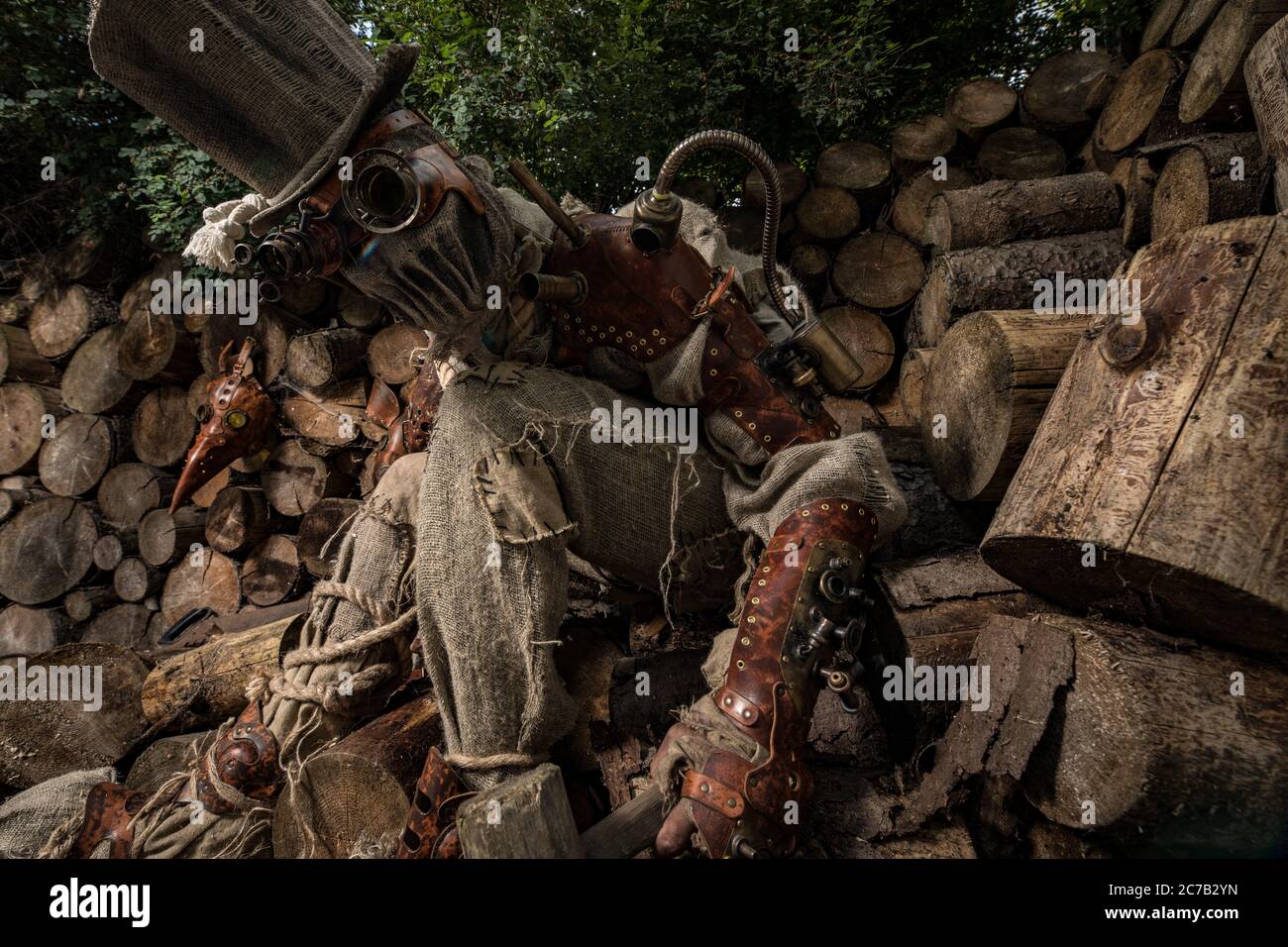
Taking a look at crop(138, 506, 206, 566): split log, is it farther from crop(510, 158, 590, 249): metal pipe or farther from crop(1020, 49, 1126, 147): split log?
crop(1020, 49, 1126, 147): split log

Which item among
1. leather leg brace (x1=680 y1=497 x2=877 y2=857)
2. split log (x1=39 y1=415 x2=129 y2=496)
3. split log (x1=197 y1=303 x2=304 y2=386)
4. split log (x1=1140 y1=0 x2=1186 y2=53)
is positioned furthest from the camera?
split log (x1=39 y1=415 x2=129 y2=496)

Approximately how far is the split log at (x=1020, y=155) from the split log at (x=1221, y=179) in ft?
2.54

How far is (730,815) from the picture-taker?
3.89 feet

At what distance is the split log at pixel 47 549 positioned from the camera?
13.3 feet

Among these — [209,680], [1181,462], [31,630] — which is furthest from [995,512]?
[31,630]

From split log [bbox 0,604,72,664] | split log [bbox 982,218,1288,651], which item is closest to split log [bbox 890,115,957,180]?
split log [bbox 982,218,1288,651]

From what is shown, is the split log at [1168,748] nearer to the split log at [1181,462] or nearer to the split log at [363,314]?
the split log at [1181,462]

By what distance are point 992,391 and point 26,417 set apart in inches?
202

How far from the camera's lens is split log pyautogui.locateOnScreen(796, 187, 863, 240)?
2.87m

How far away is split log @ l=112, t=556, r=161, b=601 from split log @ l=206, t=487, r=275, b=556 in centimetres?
63

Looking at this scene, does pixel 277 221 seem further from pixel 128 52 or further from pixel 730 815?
pixel 730 815

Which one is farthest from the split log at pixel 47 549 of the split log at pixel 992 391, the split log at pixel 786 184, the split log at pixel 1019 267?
the split log at pixel 1019 267
